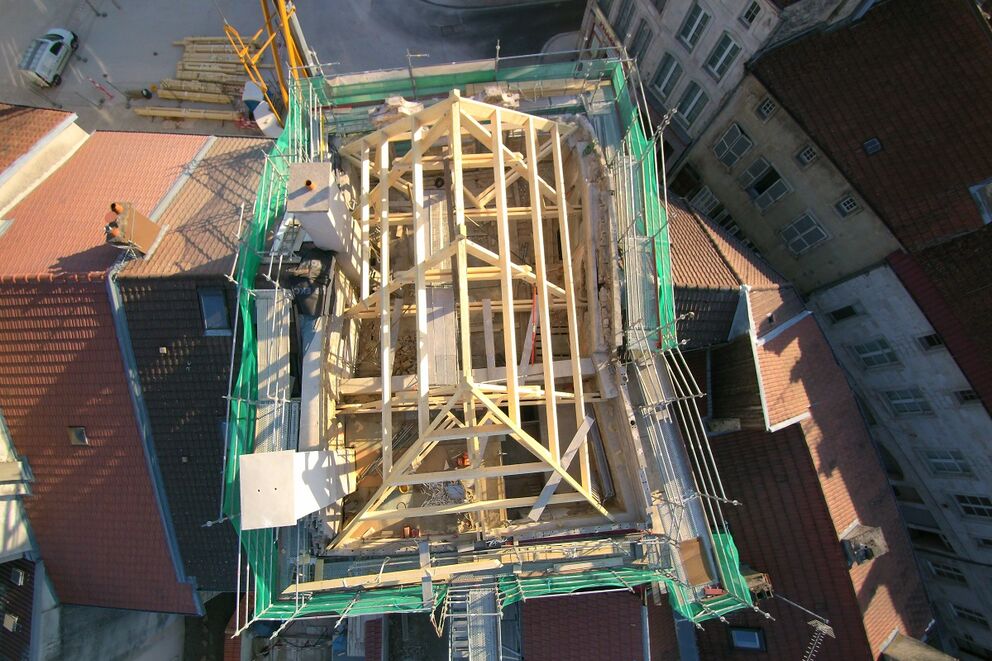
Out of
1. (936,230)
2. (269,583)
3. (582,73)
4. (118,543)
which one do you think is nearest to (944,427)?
(936,230)

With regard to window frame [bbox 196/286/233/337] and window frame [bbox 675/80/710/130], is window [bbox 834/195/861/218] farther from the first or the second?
window frame [bbox 196/286/233/337]

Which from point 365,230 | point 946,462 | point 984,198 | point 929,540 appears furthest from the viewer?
point 929,540

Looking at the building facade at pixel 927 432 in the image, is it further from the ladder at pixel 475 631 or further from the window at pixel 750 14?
the ladder at pixel 475 631

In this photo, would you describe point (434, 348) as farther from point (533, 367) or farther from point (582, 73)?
point (582, 73)

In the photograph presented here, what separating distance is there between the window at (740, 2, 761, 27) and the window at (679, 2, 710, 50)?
4.50ft

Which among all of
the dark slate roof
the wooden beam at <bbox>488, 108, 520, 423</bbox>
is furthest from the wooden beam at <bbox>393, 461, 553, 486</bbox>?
the dark slate roof

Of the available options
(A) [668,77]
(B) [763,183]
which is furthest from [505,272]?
(A) [668,77]

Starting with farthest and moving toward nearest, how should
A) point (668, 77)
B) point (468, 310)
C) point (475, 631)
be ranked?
point (668, 77) < point (475, 631) < point (468, 310)

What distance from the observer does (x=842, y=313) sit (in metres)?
17.5

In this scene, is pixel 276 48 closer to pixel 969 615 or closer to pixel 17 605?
pixel 17 605

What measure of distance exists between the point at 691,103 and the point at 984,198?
9680mm

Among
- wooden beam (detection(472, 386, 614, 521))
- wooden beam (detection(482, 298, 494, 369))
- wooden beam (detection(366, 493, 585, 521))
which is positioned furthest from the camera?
wooden beam (detection(482, 298, 494, 369))

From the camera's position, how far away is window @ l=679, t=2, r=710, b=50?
16.6 metres

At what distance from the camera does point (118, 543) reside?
13.5m
